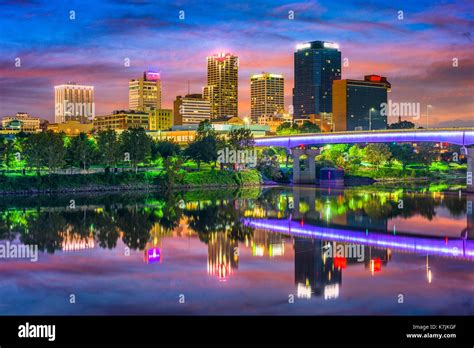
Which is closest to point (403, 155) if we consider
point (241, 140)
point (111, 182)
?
point (241, 140)

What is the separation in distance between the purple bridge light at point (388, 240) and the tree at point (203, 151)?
59.6 meters

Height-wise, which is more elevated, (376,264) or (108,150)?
(108,150)

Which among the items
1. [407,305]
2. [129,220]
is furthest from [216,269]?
[129,220]

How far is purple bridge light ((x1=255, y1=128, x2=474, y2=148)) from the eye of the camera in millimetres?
87062

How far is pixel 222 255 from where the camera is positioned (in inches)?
1398

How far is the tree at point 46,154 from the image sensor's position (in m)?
86.5

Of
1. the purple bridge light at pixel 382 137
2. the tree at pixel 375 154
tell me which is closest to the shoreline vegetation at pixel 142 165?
the tree at pixel 375 154

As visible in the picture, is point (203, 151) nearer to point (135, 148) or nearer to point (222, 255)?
point (135, 148)

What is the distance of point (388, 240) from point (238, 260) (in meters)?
11.6

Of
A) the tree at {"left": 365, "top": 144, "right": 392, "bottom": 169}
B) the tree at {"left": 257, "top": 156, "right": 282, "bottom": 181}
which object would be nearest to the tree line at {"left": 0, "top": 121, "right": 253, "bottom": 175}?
the tree at {"left": 257, "top": 156, "right": 282, "bottom": 181}

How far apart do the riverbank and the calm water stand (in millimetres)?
18935

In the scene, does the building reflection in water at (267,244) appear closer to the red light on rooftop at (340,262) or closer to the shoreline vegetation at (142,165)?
the red light on rooftop at (340,262)

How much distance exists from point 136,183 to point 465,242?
5599 centimetres
